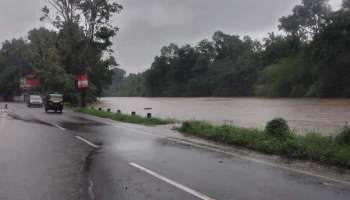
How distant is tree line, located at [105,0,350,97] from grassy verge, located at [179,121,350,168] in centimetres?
5523

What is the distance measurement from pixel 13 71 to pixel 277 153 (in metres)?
97.8

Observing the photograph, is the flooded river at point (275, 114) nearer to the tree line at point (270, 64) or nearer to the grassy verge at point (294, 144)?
the grassy verge at point (294, 144)

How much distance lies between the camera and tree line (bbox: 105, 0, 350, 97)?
2771 inches

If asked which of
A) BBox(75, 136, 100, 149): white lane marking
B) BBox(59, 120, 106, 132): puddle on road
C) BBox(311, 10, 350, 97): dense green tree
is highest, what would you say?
BBox(311, 10, 350, 97): dense green tree

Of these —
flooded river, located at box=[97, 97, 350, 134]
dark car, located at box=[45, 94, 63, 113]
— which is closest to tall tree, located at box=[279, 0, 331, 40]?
flooded river, located at box=[97, 97, 350, 134]

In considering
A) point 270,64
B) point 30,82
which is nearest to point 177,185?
point 30,82

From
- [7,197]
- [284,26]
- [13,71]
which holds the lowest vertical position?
[7,197]

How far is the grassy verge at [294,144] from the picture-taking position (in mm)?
11171

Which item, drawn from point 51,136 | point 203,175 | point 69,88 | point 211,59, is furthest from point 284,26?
point 203,175

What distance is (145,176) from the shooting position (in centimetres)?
Answer: 969

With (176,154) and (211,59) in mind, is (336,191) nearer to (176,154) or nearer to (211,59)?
(176,154)

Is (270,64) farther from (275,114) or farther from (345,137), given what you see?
(345,137)

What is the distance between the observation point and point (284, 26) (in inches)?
3959

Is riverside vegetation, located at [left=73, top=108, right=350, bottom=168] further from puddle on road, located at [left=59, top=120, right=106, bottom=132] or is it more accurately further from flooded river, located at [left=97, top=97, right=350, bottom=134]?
flooded river, located at [left=97, top=97, right=350, bottom=134]
